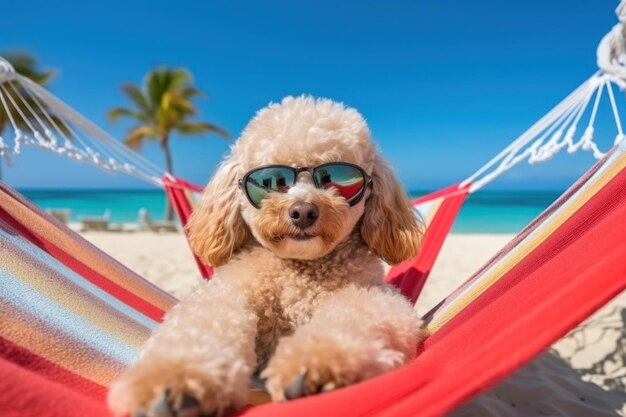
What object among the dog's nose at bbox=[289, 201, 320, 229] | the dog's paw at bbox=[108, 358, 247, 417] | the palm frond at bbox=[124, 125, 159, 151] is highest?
the palm frond at bbox=[124, 125, 159, 151]

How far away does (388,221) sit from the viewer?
187 centimetres

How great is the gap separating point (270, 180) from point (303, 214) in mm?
192

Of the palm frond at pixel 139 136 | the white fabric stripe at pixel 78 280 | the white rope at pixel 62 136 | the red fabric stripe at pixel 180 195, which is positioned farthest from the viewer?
the palm frond at pixel 139 136

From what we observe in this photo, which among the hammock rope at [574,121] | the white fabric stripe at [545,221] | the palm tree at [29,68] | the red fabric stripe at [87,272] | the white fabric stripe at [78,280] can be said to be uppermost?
the palm tree at [29,68]

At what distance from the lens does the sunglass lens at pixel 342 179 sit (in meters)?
1.69

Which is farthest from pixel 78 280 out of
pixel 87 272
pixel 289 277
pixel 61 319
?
pixel 289 277

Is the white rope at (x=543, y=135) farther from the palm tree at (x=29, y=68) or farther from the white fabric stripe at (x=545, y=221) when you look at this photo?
the palm tree at (x=29, y=68)

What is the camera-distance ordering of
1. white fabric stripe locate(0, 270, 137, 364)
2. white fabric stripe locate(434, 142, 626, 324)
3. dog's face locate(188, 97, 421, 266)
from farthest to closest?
white fabric stripe locate(434, 142, 626, 324), dog's face locate(188, 97, 421, 266), white fabric stripe locate(0, 270, 137, 364)

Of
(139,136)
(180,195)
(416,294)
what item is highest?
(139,136)

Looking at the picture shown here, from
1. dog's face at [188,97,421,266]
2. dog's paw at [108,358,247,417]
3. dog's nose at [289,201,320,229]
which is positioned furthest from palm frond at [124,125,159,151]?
dog's paw at [108,358,247,417]

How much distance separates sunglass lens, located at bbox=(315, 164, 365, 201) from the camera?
1.69m

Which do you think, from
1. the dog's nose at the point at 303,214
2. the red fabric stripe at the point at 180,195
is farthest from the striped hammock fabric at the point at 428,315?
the red fabric stripe at the point at 180,195

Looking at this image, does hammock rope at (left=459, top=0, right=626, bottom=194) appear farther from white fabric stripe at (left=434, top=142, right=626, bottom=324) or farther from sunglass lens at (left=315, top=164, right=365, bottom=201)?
sunglass lens at (left=315, top=164, right=365, bottom=201)

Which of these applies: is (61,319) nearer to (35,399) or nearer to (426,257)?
(35,399)
